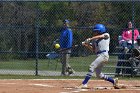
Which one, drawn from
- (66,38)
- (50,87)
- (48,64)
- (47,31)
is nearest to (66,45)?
(66,38)

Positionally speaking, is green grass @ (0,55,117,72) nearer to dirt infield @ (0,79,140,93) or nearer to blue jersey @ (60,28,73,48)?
blue jersey @ (60,28,73,48)

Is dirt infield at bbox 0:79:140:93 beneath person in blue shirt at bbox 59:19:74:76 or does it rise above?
beneath

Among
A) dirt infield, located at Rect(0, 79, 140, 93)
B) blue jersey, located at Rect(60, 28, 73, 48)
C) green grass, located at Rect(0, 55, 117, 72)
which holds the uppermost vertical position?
blue jersey, located at Rect(60, 28, 73, 48)

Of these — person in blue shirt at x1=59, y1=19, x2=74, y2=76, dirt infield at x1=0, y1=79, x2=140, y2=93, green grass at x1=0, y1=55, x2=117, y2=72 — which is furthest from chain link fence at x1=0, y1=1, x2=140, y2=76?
dirt infield at x1=0, y1=79, x2=140, y2=93

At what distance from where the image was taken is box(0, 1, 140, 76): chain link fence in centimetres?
1919

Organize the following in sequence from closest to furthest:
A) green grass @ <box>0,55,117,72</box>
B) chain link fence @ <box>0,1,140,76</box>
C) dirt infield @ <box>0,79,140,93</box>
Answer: dirt infield @ <box>0,79,140,93</box>, chain link fence @ <box>0,1,140,76</box>, green grass @ <box>0,55,117,72</box>

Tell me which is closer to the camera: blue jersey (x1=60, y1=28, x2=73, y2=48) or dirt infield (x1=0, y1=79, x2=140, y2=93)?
dirt infield (x1=0, y1=79, x2=140, y2=93)

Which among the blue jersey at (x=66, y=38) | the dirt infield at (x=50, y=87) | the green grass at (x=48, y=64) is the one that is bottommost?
the dirt infield at (x=50, y=87)

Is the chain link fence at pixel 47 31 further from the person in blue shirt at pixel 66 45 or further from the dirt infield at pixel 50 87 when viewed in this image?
the dirt infield at pixel 50 87

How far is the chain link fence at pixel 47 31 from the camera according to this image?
63.0 ft

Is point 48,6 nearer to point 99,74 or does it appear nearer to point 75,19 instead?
point 75,19

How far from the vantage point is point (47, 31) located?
19.6m

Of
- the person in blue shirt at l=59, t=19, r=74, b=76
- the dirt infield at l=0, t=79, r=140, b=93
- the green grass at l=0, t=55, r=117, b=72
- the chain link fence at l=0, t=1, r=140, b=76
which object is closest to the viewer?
the dirt infield at l=0, t=79, r=140, b=93

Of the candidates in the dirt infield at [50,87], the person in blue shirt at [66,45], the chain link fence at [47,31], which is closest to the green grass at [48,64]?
the chain link fence at [47,31]
